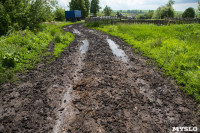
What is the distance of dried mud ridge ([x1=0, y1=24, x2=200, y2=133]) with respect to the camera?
313 centimetres

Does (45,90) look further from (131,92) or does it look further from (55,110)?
(131,92)

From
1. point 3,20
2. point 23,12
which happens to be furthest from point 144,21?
point 3,20

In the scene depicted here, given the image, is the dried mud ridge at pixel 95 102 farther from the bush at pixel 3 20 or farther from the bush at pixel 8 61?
the bush at pixel 3 20

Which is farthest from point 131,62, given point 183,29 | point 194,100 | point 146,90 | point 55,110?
point 183,29

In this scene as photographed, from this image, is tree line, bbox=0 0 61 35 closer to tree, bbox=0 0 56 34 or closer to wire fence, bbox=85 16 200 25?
tree, bbox=0 0 56 34

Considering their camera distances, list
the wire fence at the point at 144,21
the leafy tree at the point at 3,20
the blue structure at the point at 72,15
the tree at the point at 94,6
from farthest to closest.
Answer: the tree at the point at 94,6 → the blue structure at the point at 72,15 → the wire fence at the point at 144,21 → the leafy tree at the point at 3,20

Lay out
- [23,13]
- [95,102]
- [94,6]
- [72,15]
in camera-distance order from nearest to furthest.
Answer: [95,102] < [23,13] < [72,15] < [94,6]

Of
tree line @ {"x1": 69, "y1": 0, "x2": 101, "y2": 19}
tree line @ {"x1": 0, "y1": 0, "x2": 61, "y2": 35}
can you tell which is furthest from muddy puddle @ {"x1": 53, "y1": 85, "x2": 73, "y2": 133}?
tree line @ {"x1": 69, "y1": 0, "x2": 101, "y2": 19}

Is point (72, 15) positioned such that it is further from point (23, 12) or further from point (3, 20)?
point (3, 20)

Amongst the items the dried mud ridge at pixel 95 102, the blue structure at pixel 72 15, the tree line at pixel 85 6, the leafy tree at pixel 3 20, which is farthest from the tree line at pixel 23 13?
the tree line at pixel 85 6

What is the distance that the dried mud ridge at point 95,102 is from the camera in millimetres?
3133

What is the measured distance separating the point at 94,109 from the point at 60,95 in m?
1.33

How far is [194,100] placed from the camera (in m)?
3.96

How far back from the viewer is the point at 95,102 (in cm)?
391
